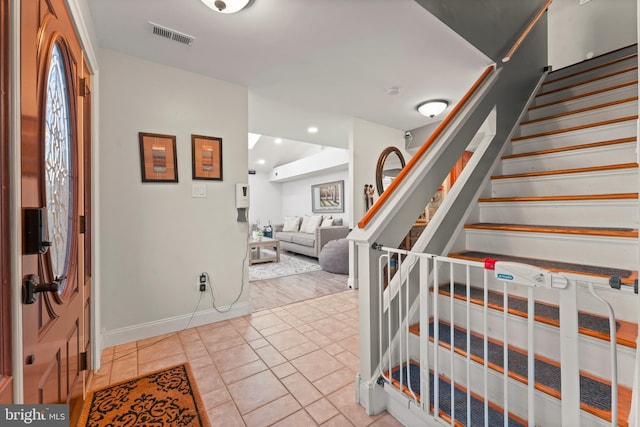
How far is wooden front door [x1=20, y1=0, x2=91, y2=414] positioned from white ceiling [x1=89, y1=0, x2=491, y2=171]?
23.5 inches

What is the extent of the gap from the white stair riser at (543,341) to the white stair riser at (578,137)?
4.96 feet

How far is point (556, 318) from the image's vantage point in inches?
48.3

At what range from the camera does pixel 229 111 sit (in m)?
2.67

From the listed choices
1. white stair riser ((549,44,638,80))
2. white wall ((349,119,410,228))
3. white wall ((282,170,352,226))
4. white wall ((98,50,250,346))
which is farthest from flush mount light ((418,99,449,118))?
white wall ((282,170,352,226))

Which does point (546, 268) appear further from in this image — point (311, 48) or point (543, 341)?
point (311, 48)

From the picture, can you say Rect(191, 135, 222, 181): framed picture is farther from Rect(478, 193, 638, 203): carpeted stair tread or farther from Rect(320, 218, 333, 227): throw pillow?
Rect(320, 218, 333, 227): throw pillow

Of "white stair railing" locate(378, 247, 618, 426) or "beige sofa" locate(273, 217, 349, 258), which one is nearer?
"white stair railing" locate(378, 247, 618, 426)

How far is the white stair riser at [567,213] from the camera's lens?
147 cm

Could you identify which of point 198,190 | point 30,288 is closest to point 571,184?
point 30,288

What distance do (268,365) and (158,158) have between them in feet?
6.38

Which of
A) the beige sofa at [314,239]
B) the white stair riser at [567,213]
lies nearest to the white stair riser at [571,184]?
the white stair riser at [567,213]

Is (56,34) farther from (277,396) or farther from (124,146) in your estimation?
(277,396)

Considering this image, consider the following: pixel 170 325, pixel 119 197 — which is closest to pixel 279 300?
pixel 170 325

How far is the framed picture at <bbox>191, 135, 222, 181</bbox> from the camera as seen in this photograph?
97.8 inches
